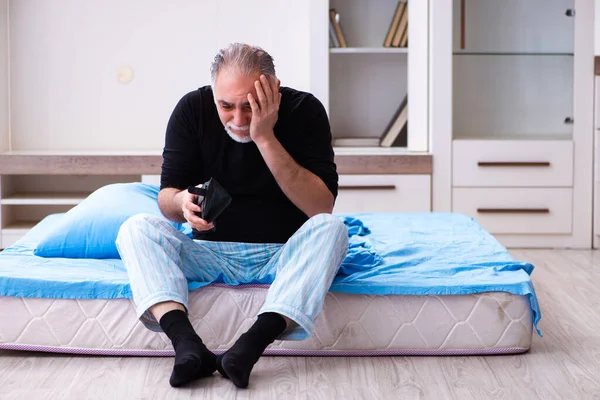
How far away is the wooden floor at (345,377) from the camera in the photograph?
2094 mm

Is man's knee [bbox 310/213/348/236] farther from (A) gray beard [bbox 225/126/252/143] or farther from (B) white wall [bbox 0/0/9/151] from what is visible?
(B) white wall [bbox 0/0/9/151]

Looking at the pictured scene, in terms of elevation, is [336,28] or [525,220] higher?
[336,28]

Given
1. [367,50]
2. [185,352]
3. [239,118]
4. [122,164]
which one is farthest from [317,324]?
[367,50]

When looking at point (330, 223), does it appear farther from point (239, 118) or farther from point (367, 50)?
point (367, 50)

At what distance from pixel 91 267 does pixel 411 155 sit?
207cm

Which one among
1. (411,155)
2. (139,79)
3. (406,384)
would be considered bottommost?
(406,384)

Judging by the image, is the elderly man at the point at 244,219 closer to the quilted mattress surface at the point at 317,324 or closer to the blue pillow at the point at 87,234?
the quilted mattress surface at the point at 317,324

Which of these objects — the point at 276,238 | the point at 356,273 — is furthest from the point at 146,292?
the point at 356,273

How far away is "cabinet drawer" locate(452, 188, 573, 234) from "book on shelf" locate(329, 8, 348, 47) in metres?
0.97

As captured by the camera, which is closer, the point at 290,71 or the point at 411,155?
the point at 411,155

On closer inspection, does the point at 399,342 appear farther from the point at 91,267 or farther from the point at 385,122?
the point at 385,122

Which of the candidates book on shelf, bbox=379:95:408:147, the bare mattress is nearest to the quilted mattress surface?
the bare mattress

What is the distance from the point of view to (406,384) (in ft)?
7.14

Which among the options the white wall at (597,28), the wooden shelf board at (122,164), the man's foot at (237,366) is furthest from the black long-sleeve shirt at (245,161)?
the white wall at (597,28)
